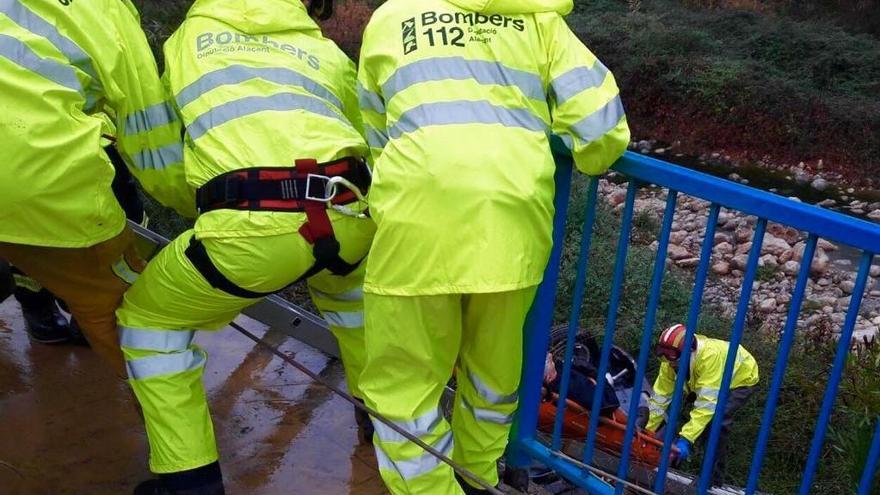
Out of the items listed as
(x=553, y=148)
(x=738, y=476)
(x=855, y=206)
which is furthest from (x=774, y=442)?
(x=855, y=206)

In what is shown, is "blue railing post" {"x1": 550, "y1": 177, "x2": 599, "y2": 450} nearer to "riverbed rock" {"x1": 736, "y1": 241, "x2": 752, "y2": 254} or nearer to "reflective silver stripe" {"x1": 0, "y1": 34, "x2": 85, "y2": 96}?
"reflective silver stripe" {"x1": 0, "y1": 34, "x2": 85, "y2": 96}

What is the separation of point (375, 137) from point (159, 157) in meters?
0.66

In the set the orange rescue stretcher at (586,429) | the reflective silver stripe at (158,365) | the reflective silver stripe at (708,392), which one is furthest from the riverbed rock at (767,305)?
the reflective silver stripe at (158,365)

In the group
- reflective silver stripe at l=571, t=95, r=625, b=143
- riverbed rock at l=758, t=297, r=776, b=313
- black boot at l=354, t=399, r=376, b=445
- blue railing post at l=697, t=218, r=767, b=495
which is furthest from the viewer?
riverbed rock at l=758, t=297, r=776, b=313

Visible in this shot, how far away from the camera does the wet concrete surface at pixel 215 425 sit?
286 centimetres

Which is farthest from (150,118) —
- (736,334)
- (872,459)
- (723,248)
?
(723,248)

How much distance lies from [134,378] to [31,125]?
78cm

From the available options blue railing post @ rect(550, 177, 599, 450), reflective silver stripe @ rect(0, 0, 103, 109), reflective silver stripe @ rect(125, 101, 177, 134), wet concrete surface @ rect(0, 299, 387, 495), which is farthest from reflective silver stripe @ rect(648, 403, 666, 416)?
reflective silver stripe @ rect(0, 0, 103, 109)

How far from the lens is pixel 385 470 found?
8.41 feet

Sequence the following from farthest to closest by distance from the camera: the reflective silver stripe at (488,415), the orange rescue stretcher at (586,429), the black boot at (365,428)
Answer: the orange rescue stretcher at (586,429) < the black boot at (365,428) < the reflective silver stripe at (488,415)

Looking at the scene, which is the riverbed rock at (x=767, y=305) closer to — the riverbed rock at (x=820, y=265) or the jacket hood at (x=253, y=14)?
the riverbed rock at (x=820, y=265)

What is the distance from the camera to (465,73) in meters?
2.29

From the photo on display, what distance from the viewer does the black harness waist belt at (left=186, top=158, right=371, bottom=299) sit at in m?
2.40

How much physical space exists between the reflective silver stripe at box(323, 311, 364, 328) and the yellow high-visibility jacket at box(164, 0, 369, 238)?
0.55 m
